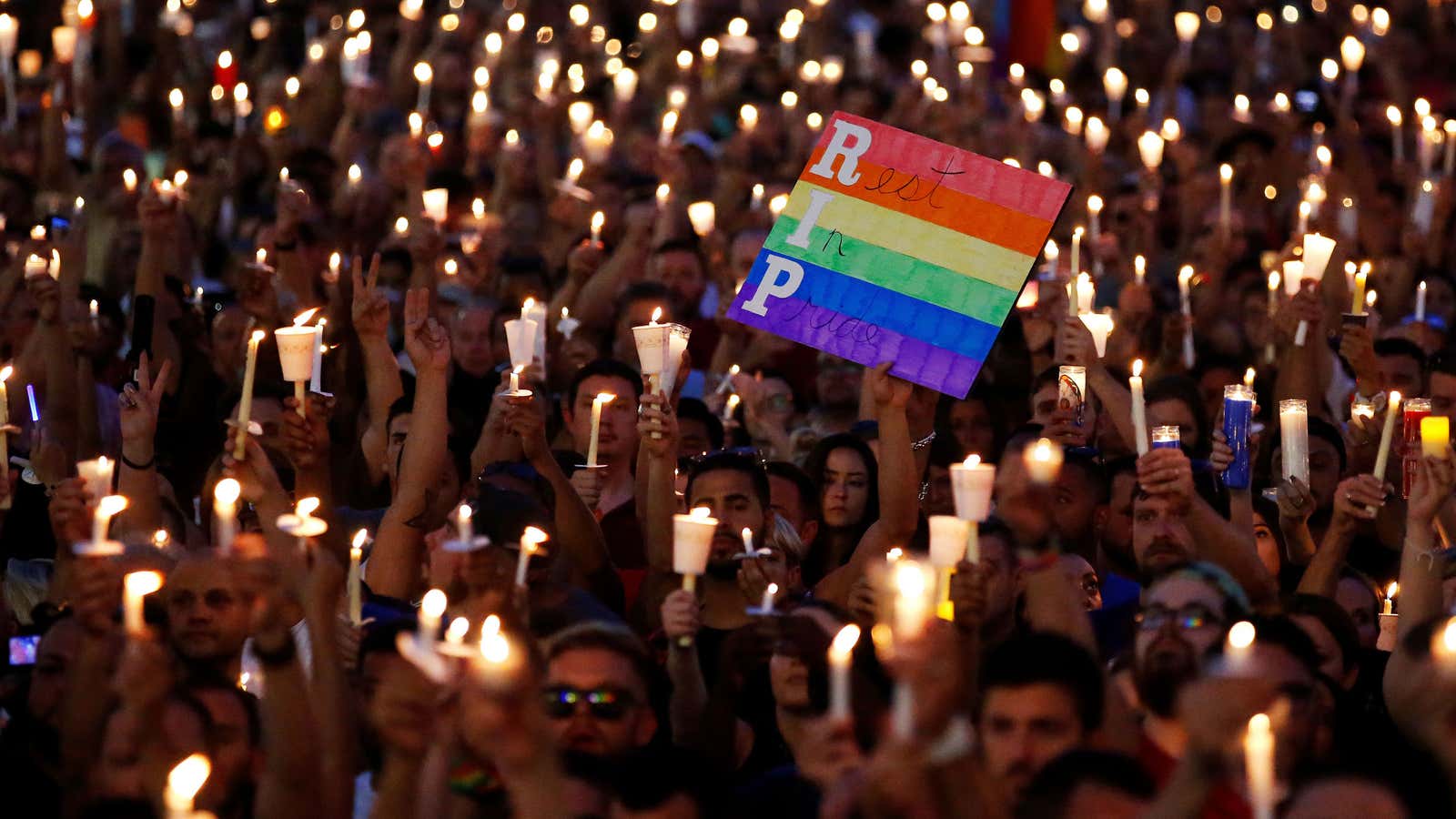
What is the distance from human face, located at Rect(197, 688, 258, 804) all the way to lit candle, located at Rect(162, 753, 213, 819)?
0.32 ft

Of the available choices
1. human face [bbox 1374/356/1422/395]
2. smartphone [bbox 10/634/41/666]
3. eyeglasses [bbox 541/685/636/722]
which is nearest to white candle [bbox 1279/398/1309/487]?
human face [bbox 1374/356/1422/395]

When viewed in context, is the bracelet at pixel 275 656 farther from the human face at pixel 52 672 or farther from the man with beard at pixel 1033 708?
the man with beard at pixel 1033 708

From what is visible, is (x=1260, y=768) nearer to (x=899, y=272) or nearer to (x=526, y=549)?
(x=526, y=549)

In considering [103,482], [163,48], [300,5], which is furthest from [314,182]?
[103,482]

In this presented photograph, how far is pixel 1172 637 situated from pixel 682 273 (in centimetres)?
517

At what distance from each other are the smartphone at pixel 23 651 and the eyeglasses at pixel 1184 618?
2.71 m

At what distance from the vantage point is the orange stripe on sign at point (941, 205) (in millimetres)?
6727

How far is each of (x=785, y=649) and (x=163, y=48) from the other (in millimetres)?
9689

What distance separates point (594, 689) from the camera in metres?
4.88

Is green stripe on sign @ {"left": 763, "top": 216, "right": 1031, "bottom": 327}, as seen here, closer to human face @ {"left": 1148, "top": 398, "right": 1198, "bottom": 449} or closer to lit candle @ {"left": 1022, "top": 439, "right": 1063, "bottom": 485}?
human face @ {"left": 1148, "top": 398, "right": 1198, "bottom": 449}

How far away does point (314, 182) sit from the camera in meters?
11.0

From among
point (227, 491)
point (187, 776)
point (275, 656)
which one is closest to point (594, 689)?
point (275, 656)

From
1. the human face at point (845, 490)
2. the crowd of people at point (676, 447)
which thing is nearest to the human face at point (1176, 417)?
the crowd of people at point (676, 447)

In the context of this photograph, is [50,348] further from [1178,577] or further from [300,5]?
[300,5]
